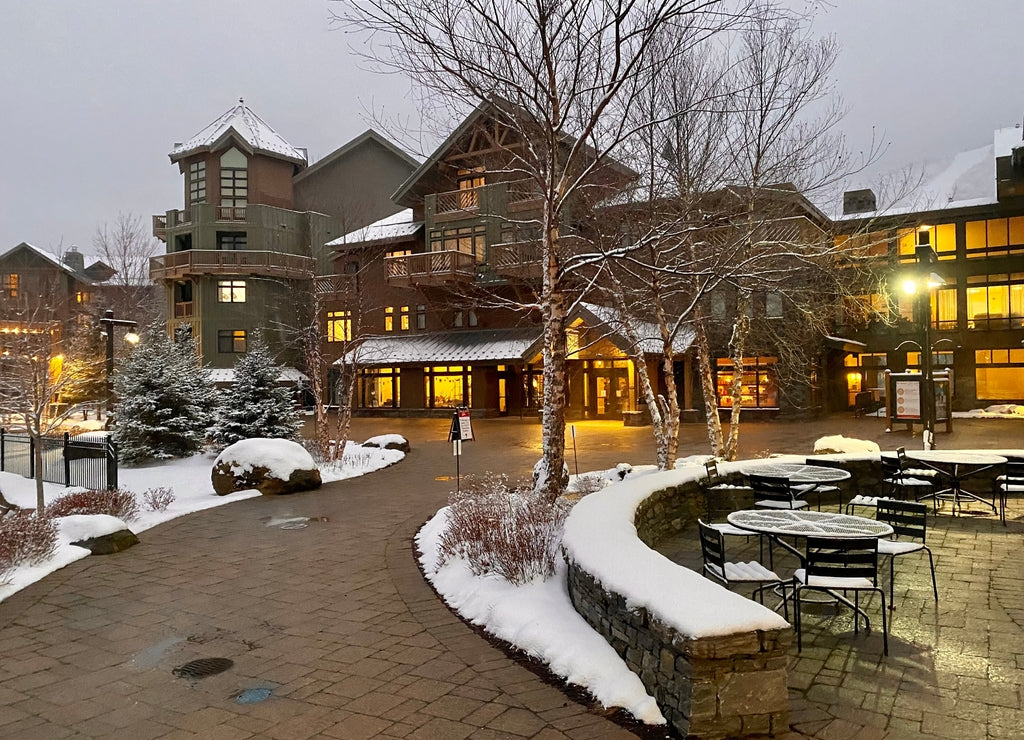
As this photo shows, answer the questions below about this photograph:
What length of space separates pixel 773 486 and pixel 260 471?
30.9 ft

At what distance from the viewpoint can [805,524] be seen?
6.52 meters

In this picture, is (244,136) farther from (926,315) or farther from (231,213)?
(926,315)

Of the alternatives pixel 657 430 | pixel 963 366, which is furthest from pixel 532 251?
pixel 963 366

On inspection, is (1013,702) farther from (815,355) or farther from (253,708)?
(815,355)

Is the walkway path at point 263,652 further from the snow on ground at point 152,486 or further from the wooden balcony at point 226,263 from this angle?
the wooden balcony at point 226,263

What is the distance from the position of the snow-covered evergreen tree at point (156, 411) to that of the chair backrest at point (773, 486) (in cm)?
1505

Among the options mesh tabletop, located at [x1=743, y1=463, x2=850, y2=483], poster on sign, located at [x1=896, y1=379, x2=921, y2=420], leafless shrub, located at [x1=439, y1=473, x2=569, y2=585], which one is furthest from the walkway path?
poster on sign, located at [x1=896, y1=379, x2=921, y2=420]

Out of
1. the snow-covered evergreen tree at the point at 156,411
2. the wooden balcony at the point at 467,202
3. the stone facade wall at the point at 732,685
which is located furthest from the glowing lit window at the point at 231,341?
the stone facade wall at the point at 732,685

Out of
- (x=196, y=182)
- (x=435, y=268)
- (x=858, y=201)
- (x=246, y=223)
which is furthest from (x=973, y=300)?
(x=196, y=182)

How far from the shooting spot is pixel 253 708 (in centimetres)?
473

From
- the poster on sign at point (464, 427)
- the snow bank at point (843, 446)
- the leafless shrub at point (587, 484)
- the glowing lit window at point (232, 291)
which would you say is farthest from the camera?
the glowing lit window at point (232, 291)

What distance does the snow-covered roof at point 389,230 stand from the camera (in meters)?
36.1

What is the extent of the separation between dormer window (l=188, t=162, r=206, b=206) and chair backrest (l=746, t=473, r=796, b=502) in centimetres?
4031

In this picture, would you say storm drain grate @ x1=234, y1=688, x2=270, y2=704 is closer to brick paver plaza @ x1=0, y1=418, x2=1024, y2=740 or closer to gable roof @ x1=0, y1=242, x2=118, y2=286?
brick paver plaza @ x1=0, y1=418, x2=1024, y2=740
